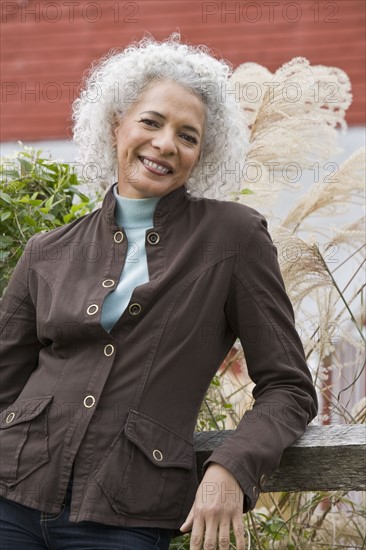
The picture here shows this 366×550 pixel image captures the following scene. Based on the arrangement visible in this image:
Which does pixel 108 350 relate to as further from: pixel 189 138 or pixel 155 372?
pixel 189 138

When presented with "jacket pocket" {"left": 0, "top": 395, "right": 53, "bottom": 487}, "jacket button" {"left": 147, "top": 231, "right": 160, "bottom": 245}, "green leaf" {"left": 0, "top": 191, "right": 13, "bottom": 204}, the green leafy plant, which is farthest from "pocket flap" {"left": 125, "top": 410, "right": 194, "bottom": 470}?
"green leaf" {"left": 0, "top": 191, "right": 13, "bottom": 204}

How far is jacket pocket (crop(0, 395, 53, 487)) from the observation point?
2467mm

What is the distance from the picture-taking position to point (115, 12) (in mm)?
10766

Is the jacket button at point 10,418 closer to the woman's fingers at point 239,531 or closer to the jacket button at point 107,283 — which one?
the jacket button at point 107,283

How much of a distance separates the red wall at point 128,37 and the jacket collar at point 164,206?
776cm

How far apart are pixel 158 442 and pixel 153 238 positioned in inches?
21.1

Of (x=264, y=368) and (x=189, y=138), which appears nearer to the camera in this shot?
(x=264, y=368)

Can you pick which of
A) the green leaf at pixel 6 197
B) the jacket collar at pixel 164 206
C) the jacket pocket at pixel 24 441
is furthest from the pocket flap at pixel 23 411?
the green leaf at pixel 6 197

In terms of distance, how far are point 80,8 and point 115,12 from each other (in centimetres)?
41

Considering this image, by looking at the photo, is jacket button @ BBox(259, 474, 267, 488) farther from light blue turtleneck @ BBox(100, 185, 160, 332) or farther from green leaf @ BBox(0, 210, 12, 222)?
green leaf @ BBox(0, 210, 12, 222)

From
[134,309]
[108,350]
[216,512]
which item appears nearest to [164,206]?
[134,309]

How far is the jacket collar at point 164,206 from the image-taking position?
2701 millimetres

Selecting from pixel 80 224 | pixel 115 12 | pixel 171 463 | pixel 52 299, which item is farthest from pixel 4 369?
pixel 115 12

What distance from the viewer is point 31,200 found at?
353 cm
